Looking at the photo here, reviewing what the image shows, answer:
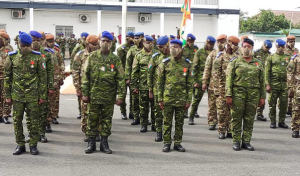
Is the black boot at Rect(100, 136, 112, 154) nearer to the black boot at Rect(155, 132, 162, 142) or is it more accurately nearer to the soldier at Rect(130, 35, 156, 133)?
the black boot at Rect(155, 132, 162, 142)

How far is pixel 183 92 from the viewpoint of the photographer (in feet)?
23.7

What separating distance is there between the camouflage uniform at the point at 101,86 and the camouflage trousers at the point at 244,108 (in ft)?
7.22

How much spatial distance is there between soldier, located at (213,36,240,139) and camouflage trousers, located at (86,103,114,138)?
2.72m

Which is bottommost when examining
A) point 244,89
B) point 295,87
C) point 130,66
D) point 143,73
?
point 295,87

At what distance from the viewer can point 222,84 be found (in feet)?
28.5

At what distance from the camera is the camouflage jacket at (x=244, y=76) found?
7.35 metres

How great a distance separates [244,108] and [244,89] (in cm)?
39

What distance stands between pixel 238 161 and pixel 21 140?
3871 mm

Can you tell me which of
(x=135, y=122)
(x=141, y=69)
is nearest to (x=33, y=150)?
(x=141, y=69)

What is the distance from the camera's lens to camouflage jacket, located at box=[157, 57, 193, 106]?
23.6 feet

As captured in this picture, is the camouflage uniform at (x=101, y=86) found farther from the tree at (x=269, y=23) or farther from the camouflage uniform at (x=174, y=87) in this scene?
the tree at (x=269, y=23)

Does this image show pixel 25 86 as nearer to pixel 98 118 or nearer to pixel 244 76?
pixel 98 118

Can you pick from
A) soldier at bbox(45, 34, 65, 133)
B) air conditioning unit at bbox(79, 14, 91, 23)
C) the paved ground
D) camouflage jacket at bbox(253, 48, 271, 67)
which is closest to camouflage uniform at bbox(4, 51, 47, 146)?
the paved ground

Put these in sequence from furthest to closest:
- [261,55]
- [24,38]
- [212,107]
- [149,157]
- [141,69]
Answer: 1. [261,55]
2. [212,107]
3. [141,69]
4. [149,157]
5. [24,38]
